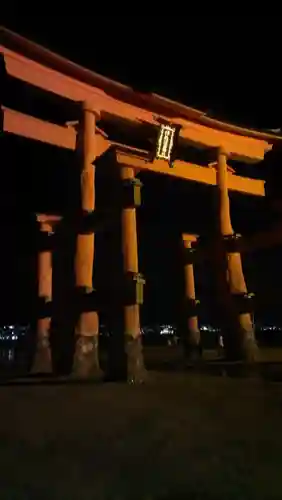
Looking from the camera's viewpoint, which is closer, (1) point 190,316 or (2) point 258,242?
(2) point 258,242

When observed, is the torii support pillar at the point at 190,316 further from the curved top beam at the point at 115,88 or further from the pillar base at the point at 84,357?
the pillar base at the point at 84,357

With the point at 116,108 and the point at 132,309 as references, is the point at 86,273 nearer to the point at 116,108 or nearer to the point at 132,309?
the point at 132,309

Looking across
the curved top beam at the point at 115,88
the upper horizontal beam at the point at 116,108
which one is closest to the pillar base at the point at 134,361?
the upper horizontal beam at the point at 116,108

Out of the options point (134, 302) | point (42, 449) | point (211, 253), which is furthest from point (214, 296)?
point (42, 449)

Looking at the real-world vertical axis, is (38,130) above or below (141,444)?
above

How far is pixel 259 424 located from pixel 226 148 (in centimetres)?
890

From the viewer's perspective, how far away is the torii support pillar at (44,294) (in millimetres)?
12797

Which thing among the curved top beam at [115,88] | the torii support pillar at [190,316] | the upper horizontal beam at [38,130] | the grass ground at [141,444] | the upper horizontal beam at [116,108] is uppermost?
the curved top beam at [115,88]

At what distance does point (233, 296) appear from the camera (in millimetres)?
13078

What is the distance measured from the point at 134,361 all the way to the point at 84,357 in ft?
3.24

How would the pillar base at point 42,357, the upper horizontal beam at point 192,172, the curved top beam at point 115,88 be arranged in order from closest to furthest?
the curved top beam at point 115,88, the upper horizontal beam at point 192,172, the pillar base at point 42,357

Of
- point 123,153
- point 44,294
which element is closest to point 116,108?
point 123,153

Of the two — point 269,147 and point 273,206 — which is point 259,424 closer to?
point 273,206

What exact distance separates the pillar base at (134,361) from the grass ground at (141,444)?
1313 millimetres
